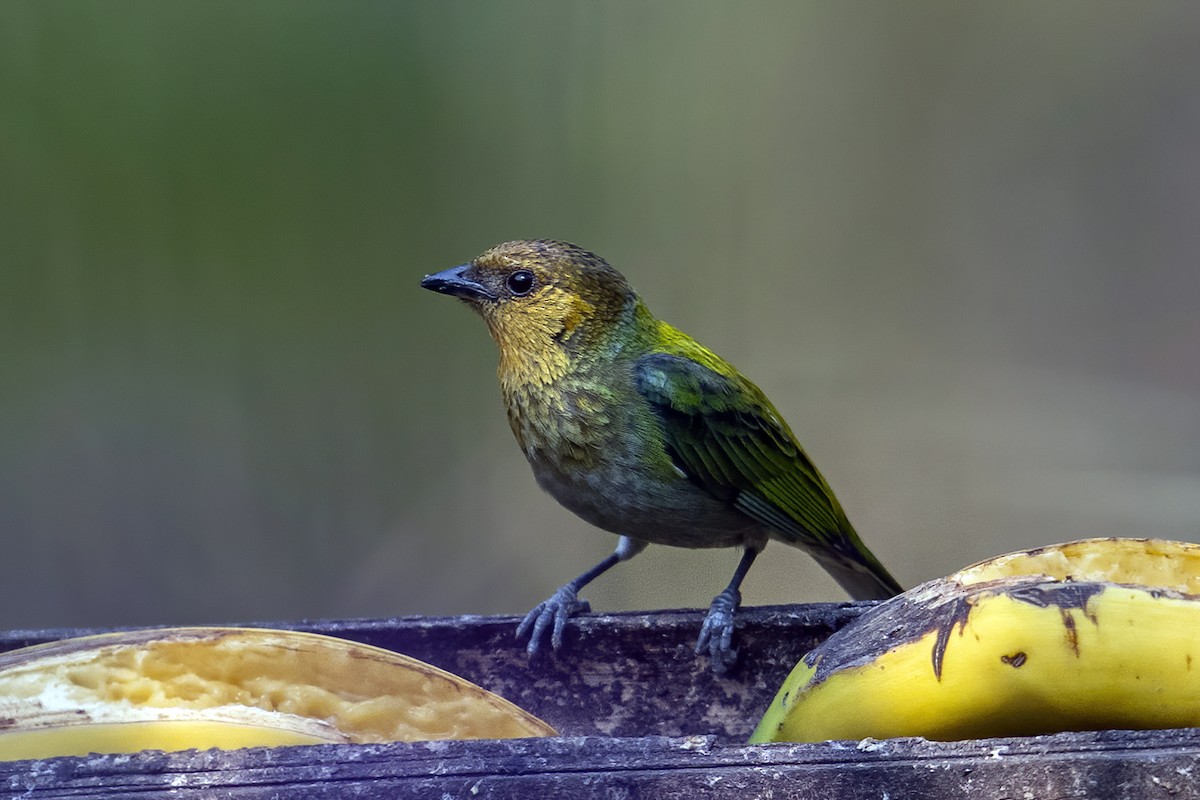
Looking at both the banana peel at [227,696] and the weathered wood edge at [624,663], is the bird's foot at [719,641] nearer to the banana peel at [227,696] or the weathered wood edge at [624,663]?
the weathered wood edge at [624,663]

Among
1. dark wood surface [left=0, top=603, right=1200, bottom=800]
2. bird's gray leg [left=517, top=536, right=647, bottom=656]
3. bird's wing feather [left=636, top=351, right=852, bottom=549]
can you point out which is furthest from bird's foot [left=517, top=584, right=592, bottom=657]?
dark wood surface [left=0, top=603, right=1200, bottom=800]

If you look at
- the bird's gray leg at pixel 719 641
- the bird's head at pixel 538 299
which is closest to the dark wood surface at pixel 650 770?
the bird's gray leg at pixel 719 641

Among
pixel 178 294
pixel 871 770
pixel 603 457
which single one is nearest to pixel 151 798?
pixel 871 770

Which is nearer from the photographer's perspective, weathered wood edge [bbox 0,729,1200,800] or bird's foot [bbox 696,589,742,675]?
weathered wood edge [bbox 0,729,1200,800]

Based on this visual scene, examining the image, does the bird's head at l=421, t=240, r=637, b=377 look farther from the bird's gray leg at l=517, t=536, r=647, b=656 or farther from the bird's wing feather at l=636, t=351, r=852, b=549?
the bird's gray leg at l=517, t=536, r=647, b=656

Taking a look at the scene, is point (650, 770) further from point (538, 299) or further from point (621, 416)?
point (538, 299)

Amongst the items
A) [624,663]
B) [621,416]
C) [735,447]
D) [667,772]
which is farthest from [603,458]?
[667,772]
